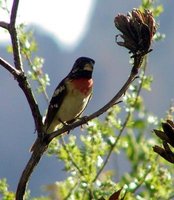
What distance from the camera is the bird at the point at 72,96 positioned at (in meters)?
4.36

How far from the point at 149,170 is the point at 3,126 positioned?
41.5 m

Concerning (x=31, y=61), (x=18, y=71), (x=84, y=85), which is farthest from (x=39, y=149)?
(x=84, y=85)

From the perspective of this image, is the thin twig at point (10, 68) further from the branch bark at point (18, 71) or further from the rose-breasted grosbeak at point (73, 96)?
the rose-breasted grosbeak at point (73, 96)

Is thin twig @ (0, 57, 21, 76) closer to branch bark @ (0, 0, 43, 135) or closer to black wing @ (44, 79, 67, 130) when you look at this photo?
branch bark @ (0, 0, 43, 135)

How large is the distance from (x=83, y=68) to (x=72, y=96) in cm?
23

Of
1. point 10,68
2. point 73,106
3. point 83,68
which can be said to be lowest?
point 10,68

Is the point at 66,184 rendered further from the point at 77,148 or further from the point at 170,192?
the point at 170,192

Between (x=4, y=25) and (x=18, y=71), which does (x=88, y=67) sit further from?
(x=18, y=71)

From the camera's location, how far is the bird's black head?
4.28 m

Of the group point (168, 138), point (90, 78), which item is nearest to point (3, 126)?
point (90, 78)

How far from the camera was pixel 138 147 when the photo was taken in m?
4.20

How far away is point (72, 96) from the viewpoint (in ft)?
14.8

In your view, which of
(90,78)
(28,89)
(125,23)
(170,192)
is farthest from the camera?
(90,78)

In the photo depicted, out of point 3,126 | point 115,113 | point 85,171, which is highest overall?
point 3,126
